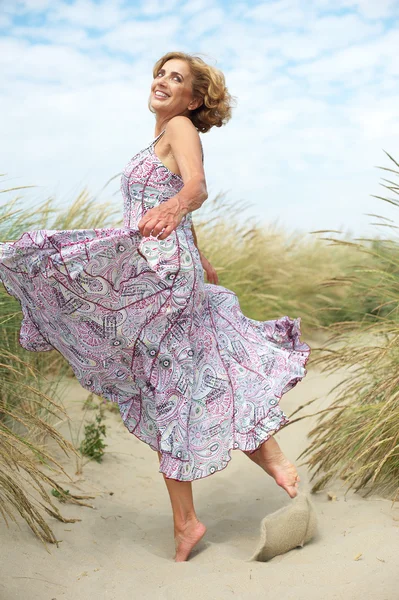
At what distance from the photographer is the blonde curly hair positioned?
3170 millimetres

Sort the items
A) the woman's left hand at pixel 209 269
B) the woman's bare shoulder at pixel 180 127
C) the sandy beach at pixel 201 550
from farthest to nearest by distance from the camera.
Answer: the woman's left hand at pixel 209 269
the woman's bare shoulder at pixel 180 127
the sandy beach at pixel 201 550

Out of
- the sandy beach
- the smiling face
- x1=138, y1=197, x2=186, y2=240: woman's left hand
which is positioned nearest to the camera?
x1=138, y1=197, x2=186, y2=240: woman's left hand

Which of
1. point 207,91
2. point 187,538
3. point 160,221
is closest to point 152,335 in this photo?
point 160,221

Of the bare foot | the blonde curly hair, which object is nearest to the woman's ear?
the blonde curly hair

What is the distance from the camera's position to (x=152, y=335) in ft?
9.45

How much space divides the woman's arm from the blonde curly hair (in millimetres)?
233

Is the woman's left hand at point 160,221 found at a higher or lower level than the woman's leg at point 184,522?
higher

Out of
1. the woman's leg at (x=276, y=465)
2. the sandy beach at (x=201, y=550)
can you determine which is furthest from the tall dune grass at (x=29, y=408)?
the woman's leg at (x=276, y=465)

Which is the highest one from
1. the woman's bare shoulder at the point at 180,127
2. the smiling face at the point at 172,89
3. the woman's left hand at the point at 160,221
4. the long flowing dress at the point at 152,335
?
the smiling face at the point at 172,89

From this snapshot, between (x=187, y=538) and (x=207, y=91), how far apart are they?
197 centimetres

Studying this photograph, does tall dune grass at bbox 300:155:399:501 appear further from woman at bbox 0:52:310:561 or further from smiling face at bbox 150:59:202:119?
smiling face at bbox 150:59:202:119

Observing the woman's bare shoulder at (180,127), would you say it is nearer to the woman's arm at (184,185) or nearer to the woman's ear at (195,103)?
Answer: the woman's arm at (184,185)

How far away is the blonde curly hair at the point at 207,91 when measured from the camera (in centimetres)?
317

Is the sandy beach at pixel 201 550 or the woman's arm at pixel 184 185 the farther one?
the sandy beach at pixel 201 550
